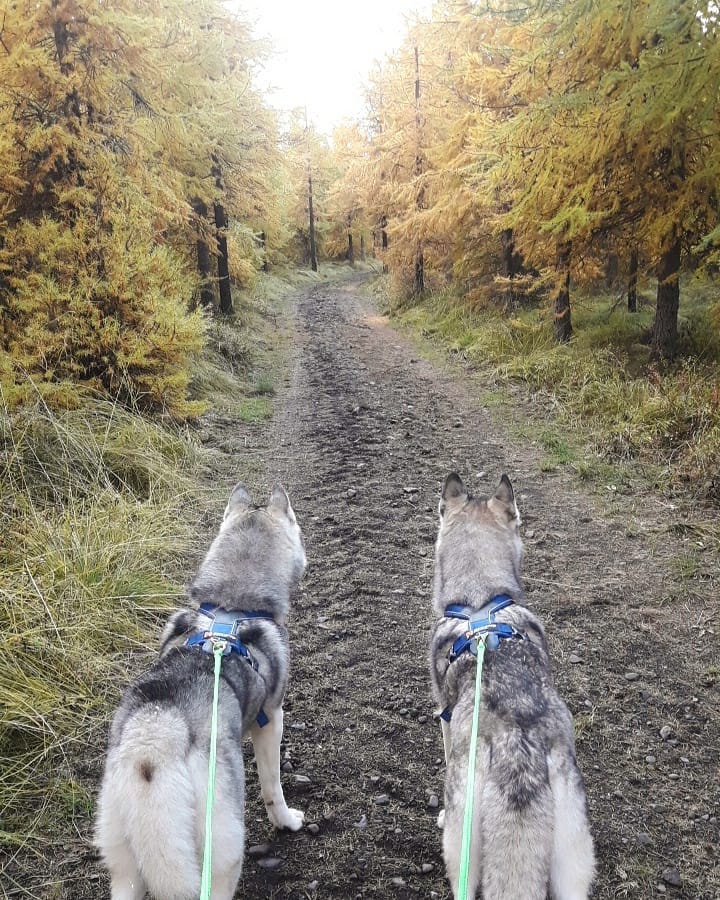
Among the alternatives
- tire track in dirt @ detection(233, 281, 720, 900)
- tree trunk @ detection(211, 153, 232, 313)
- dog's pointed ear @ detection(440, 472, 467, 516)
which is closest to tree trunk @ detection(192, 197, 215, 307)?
tree trunk @ detection(211, 153, 232, 313)

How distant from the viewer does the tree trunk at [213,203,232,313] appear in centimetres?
1548

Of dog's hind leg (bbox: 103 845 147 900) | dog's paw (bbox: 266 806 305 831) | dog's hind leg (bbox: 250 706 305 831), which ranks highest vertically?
dog's hind leg (bbox: 103 845 147 900)

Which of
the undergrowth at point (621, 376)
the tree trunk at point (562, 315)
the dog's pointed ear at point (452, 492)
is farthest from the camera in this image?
the tree trunk at point (562, 315)

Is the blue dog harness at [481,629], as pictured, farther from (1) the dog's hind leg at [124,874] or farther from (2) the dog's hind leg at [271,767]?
(1) the dog's hind leg at [124,874]

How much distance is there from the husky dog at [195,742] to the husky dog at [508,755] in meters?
0.84

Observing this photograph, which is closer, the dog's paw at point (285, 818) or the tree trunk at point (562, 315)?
the dog's paw at point (285, 818)

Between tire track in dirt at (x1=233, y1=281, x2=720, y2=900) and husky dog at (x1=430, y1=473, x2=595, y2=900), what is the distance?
18.8 inches

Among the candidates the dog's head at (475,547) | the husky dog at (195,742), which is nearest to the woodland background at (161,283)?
the husky dog at (195,742)

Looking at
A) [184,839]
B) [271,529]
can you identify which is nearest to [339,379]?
[271,529]

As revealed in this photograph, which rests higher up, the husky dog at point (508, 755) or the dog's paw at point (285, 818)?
the husky dog at point (508, 755)

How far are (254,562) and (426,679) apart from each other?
66.2 inches

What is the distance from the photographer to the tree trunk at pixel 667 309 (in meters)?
8.97

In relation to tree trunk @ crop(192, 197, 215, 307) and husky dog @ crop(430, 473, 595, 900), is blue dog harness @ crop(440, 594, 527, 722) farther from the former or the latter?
tree trunk @ crop(192, 197, 215, 307)

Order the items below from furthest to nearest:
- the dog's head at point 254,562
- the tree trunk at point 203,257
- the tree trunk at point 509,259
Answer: the tree trunk at point 203,257 < the tree trunk at point 509,259 < the dog's head at point 254,562
